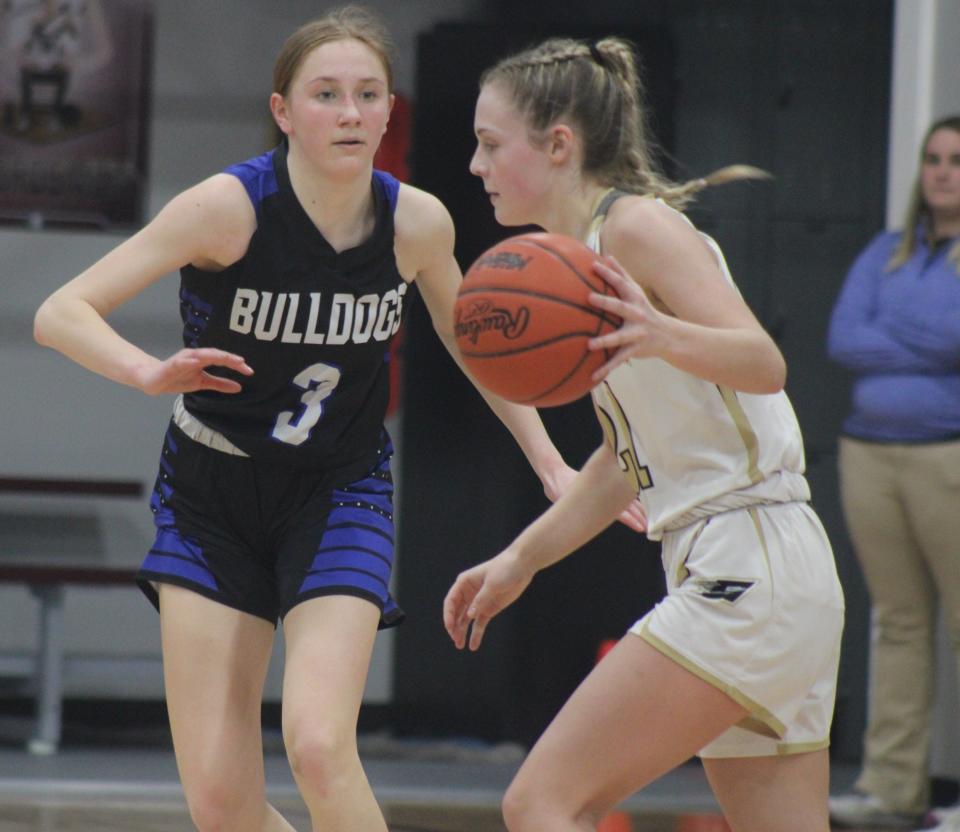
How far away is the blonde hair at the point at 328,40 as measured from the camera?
10.8 ft

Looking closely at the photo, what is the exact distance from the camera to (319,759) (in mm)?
2969

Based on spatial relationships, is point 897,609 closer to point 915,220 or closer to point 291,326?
point 915,220

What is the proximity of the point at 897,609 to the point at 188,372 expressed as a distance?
309cm

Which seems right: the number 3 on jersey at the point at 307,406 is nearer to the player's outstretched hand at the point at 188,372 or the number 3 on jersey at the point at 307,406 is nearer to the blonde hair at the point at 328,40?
the player's outstretched hand at the point at 188,372

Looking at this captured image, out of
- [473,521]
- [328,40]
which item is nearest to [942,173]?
[473,521]

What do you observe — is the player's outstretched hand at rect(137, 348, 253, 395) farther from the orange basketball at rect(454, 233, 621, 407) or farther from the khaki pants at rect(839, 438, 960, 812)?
the khaki pants at rect(839, 438, 960, 812)

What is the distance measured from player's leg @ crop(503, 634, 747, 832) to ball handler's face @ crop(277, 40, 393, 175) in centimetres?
112

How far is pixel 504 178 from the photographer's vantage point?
2.91m

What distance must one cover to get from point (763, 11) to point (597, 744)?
4384 mm

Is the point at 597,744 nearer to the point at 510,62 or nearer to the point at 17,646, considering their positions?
the point at 510,62

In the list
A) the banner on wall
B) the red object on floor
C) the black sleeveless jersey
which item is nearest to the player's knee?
the black sleeveless jersey

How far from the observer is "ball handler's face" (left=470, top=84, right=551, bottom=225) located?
9.51 ft

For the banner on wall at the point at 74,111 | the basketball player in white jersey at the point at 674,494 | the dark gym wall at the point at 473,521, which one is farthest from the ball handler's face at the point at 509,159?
the banner on wall at the point at 74,111

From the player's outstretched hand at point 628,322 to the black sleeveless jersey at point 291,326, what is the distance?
32.4 inches
